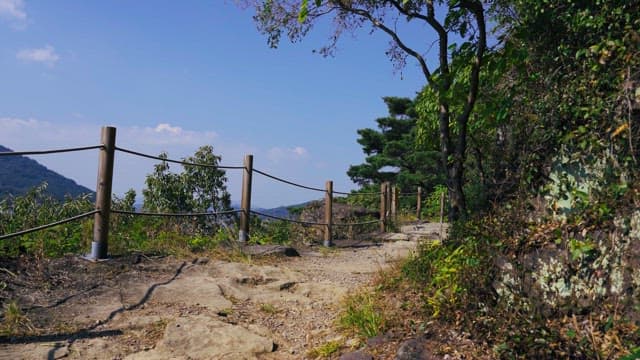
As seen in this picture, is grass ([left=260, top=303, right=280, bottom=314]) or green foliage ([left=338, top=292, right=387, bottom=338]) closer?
green foliage ([left=338, top=292, right=387, bottom=338])

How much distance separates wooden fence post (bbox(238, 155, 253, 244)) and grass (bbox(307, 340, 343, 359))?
3.55 m

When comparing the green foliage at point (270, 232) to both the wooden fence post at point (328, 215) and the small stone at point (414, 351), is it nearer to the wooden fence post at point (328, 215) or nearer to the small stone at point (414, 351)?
the wooden fence post at point (328, 215)

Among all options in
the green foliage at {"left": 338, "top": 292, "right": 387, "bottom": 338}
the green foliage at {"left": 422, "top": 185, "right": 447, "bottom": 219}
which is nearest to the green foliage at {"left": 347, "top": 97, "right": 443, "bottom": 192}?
the green foliage at {"left": 422, "top": 185, "right": 447, "bottom": 219}

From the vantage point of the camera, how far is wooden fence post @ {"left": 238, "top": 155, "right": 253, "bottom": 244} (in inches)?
259

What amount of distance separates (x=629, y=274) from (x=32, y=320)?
3.53 meters

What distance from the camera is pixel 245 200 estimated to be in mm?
6590

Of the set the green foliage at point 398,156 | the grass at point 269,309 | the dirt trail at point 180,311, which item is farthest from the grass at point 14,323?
the green foliage at point 398,156

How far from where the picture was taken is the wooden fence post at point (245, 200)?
6586 mm

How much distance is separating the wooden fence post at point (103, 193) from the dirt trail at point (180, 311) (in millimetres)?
217

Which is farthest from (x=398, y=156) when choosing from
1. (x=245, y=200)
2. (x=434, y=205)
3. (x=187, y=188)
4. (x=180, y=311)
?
(x=180, y=311)

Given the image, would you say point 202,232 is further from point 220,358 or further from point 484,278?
point 484,278

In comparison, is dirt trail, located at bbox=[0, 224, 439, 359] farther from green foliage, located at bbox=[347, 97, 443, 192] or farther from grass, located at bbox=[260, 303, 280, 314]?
green foliage, located at bbox=[347, 97, 443, 192]

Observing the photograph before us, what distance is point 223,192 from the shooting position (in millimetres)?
13109

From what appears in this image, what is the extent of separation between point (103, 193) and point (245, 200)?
2135mm
